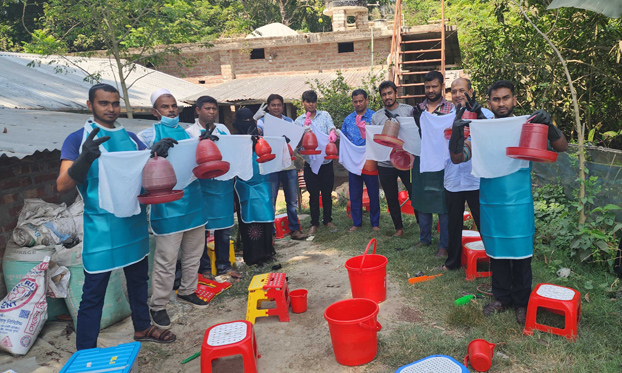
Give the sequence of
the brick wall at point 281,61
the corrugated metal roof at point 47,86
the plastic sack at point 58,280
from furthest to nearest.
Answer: the brick wall at point 281,61, the corrugated metal roof at point 47,86, the plastic sack at point 58,280

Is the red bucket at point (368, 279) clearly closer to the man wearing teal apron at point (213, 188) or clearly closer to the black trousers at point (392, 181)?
the man wearing teal apron at point (213, 188)

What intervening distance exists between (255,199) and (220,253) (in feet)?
2.30

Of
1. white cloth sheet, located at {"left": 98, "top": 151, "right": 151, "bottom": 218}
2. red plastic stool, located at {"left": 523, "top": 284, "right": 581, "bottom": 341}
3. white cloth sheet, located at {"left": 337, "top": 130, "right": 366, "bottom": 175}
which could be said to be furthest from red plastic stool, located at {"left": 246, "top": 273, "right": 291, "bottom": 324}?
white cloth sheet, located at {"left": 337, "top": 130, "right": 366, "bottom": 175}

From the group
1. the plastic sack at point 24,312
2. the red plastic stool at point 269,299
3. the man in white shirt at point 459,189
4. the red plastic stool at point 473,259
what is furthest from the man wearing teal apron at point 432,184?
the plastic sack at point 24,312

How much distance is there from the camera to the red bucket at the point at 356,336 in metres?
2.57

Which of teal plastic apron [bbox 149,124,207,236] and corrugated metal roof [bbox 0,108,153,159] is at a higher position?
corrugated metal roof [bbox 0,108,153,159]

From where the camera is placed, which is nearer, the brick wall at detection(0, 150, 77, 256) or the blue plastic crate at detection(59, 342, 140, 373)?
the blue plastic crate at detection(59, 342, 140, 373)

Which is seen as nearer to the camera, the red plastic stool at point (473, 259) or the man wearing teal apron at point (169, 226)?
the man wearing teal apron at point (169, 226)

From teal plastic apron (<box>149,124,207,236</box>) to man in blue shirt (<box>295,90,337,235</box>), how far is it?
2064 mm

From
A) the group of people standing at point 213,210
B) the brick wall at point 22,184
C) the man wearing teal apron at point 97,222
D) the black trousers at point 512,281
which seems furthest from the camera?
the brick wall at point 22,184

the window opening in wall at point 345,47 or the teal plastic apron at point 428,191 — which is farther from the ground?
the window opening in wall at point 345,47

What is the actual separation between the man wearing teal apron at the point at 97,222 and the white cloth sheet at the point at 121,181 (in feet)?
0.23

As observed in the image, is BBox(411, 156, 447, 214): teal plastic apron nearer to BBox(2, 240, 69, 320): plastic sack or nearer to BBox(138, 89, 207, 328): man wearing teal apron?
BBox(138, 89, 207, 328): man wearing teal apron

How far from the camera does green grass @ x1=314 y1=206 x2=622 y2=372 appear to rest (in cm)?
254
